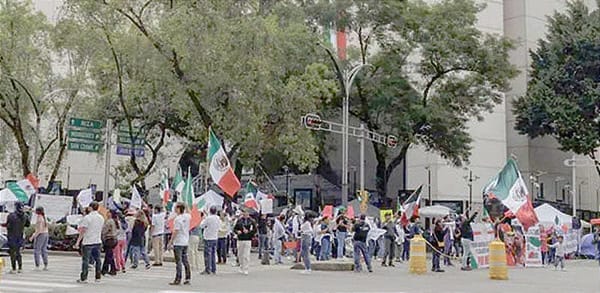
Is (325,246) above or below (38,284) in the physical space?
above

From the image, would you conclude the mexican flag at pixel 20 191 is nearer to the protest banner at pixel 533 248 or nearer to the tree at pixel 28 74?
the tree at pixel 28 74

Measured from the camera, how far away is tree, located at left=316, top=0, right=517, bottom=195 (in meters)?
41.8

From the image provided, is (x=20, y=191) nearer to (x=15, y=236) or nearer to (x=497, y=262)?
(x=15, y=236)

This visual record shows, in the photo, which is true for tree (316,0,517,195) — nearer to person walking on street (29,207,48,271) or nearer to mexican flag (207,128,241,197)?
mexican flag (207,128,241,197)

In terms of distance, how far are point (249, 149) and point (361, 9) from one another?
13906 mm

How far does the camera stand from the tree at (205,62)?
2788cm

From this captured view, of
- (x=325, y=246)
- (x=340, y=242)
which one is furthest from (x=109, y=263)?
(x=340, y=242)

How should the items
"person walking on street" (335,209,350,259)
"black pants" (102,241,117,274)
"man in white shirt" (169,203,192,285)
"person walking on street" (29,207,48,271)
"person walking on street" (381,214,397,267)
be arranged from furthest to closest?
"person walking on street" (335,209,350,259) → "person walking on street" (381,214,397,267) → "person walking on street" (29,207,48,271) → "black pants" (102,241,117,274) → "man in white shirt" (169,203,192,285)

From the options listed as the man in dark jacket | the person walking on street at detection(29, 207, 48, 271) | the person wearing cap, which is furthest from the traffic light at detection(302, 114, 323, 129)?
the man in dark jacket

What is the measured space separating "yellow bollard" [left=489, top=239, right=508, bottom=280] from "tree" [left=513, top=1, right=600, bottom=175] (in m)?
31.8

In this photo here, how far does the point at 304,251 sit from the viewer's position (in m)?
21.4

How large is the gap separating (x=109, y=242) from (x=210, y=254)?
2591 mm

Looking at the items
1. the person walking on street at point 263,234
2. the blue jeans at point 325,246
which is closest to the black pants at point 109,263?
the person walking on street at point 263,234

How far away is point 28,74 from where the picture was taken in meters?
35.0
